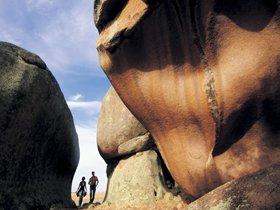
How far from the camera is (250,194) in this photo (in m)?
3.62

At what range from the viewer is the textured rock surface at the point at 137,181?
33.1 ft

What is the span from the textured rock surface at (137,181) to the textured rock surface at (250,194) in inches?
245

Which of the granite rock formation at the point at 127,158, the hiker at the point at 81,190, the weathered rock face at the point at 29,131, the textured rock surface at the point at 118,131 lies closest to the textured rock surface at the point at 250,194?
the weathered rock face at the point at 29,131

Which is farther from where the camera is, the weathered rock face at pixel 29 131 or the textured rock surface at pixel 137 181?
the textured rock surface at pixel 137 181

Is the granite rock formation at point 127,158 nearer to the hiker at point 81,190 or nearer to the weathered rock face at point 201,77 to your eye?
the hiker at point 81,190

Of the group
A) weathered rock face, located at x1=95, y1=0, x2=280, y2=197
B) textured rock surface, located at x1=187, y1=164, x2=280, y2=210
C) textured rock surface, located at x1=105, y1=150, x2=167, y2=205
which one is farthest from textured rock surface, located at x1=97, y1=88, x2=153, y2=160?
textured rock surface, located at x1=187, y1=164, x2=280, y2=210

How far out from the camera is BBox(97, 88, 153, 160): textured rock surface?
11266 mm

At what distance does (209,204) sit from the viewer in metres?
3.78

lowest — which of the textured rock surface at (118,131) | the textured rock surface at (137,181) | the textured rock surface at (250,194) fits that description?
the textured rock surface at (250,194)

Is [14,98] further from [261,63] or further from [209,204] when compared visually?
[209,204]

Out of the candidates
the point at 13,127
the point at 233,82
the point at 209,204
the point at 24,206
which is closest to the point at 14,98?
the point at 13,127

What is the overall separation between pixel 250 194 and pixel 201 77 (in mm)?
2815

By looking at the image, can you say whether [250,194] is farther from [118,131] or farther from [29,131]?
[118,131]

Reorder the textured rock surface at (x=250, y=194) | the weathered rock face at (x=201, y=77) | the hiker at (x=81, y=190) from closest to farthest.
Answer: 1. the textured rock surface at (x=250, y=194)
2. the weathered rock face at (x=201, y=77)
3. the hiker at (x=81, y=190)
